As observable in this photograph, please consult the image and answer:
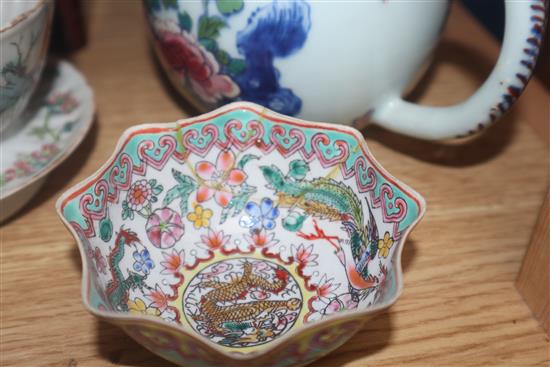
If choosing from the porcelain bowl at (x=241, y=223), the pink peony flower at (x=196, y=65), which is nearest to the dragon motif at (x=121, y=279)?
the porcelain bowl at (x=241, y=223)

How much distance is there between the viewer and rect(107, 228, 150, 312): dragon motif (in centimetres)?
41

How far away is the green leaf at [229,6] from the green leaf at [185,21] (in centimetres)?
2

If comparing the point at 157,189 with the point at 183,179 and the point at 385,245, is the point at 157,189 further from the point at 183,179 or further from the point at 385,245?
the point at 385,245

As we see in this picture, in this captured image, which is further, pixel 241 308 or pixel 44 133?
pixel 44 133

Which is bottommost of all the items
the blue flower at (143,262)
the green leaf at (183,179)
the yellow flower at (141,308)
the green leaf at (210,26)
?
the yellow flower at (141,308)

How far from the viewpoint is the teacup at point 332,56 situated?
433 millimetres

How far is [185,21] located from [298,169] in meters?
0.12

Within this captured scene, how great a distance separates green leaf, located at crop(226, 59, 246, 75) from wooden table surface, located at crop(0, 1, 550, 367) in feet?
Result: 0.44

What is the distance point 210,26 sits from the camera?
0.45 metres

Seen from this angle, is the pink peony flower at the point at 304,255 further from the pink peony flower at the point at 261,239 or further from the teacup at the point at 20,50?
the teacup at the point at 20,50

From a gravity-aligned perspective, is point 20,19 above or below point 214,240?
above

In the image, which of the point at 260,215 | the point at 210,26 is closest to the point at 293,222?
the point at 260,215

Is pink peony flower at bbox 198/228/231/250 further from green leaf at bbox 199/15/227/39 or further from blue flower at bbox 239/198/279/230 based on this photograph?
green leaf at bbox 199/15/227/39

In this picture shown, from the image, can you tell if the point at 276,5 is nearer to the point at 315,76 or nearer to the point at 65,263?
the point at 315,76
